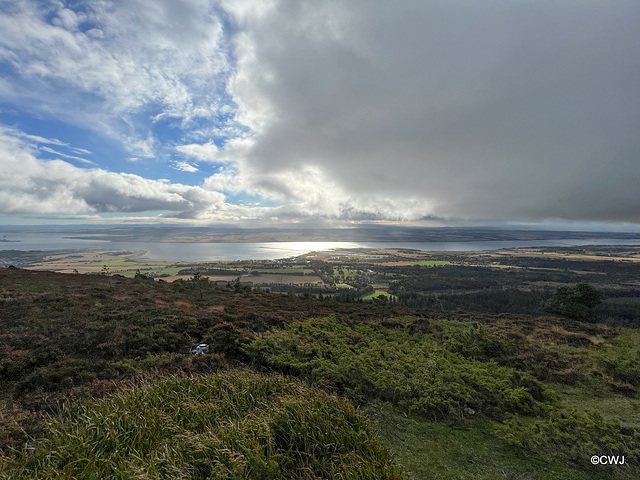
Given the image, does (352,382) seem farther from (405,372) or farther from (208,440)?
(208,440)

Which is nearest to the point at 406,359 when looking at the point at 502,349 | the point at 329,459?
the point at 502,349

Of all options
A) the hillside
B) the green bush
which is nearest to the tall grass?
the hillside

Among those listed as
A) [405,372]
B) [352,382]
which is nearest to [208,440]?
[352,382]

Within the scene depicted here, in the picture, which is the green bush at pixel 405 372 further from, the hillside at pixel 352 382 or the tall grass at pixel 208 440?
the tall grass at pixel 208 440

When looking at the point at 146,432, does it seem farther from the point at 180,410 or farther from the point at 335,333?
the point at 335,333

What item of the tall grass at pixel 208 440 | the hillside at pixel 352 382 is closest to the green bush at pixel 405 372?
the hillside at pixel 352 382

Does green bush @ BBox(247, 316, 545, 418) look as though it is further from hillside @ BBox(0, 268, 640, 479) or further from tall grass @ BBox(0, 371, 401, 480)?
tall grass @ BBox(0, 371, 401, 480)

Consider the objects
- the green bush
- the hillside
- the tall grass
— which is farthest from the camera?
the green bush
